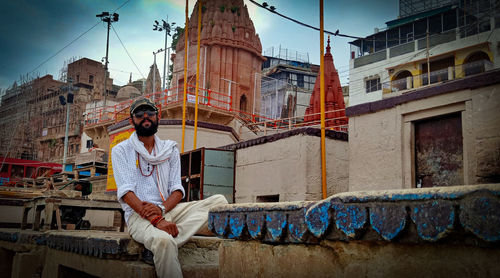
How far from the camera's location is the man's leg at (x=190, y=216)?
3.53 meters

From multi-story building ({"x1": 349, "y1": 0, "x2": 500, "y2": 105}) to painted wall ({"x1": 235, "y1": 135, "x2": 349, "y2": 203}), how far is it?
1905cm

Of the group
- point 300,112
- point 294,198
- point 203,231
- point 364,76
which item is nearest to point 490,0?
point 364,76

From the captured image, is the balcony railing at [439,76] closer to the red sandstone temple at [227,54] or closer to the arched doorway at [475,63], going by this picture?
the arched doorway at [475,63]

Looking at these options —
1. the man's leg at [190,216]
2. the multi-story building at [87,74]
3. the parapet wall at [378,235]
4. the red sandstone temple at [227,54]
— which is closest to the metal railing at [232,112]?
the red sandstone temple at [227,54]

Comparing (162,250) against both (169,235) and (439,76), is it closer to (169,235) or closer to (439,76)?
(169,235)

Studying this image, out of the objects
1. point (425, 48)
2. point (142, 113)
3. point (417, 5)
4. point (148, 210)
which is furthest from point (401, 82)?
point (148, 210)

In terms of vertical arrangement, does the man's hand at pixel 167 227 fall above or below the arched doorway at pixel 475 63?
below

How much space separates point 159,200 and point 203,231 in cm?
45

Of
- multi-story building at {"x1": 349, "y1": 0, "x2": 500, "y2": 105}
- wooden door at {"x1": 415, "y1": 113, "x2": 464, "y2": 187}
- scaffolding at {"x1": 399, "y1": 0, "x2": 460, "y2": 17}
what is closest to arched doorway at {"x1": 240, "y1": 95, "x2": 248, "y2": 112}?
multi-story building at {"x1": 349, "y1": 0, "x2": 500, "y2": 105}

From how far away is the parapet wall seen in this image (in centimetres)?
140

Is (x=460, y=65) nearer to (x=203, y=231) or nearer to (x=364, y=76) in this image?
(x=364, y=76)

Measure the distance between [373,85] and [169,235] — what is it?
35953 mm

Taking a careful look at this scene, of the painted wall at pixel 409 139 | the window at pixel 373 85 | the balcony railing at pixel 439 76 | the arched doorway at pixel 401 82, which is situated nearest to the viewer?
the painted wall at pixel 409 139

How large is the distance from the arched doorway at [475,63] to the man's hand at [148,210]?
28.5 metres
